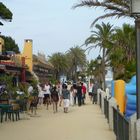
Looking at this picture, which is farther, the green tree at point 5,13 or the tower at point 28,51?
the tower at point 28,51

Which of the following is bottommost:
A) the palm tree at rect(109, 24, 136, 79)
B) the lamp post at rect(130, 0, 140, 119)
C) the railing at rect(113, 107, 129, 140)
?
the railing at rect(113, 107, 129, 140)

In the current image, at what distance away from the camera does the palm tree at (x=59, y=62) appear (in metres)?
117

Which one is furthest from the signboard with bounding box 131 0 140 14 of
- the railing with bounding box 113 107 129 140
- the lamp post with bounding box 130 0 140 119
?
the railing with bounding box 113 107 129 140

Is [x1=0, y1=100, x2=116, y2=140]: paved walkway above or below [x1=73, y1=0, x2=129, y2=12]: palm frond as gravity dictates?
below

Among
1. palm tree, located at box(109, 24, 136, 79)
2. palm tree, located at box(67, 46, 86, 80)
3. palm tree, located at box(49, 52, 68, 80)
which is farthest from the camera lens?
palm tree, located at box(67, 46, 86, 80)

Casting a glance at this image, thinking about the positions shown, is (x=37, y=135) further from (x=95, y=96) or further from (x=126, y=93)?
(x=95, y=96)

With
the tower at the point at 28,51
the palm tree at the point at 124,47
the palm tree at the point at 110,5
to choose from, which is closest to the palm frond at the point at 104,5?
the palm tree at the point at 110,5

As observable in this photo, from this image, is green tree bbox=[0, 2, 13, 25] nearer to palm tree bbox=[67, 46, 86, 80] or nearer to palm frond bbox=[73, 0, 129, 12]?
palm frond bbox=[73, 0, 129, 12]

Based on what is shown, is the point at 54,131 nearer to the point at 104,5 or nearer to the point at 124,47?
the point at 104,5

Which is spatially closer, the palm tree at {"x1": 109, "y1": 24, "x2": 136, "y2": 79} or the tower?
the palm tree at {"x1": 109, "y1": 24, "x2": 136, "y2": 79}

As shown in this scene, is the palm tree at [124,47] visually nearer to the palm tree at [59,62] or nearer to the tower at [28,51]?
the tower at [28,51]

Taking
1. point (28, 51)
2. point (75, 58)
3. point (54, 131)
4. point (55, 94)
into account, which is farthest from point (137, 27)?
point (75, 58)

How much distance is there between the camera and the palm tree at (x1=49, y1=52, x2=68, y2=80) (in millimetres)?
117137

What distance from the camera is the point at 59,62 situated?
387 feet
